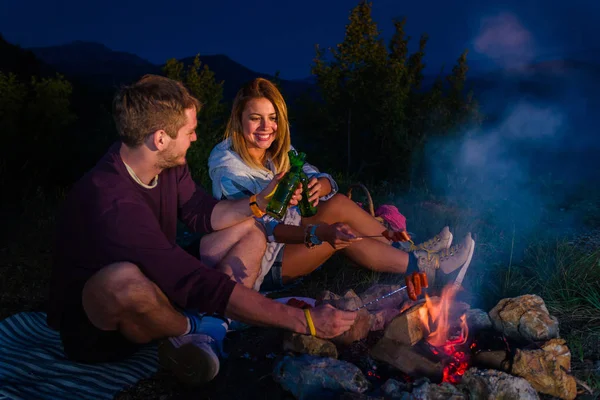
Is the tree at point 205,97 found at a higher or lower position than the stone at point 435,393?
higher

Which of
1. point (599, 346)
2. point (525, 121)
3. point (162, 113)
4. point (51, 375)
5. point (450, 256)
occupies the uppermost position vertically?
point (525, 121)

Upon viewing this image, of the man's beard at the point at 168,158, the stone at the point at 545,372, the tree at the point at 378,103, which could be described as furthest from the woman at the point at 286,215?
the tree at the point at 378,103

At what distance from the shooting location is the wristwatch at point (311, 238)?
3168 mm

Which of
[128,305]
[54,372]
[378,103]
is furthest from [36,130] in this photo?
[128,305]

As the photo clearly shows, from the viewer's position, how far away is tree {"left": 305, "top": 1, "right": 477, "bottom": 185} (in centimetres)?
716

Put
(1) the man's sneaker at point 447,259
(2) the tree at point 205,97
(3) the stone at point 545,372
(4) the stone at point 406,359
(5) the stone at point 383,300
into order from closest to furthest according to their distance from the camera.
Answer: (3) the stone at point 545,372
(4) the stone at point 406,359
(5) the stone at point 383,300
(1) the man's sneaker at point 447,259
(2) the tree at point 205,97

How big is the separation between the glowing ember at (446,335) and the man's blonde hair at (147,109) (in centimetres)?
159

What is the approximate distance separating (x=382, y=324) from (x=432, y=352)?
500 mm

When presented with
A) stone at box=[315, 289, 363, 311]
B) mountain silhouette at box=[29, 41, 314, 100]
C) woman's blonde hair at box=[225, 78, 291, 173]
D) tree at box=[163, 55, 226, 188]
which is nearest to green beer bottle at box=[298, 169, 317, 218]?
woman's blonde hair at box=[225, 78, 291, 173]

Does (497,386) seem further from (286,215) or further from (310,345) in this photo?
(286,215)

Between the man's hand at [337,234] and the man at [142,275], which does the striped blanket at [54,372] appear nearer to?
the man at [142,275]

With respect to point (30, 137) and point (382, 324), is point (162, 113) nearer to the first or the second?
point (382, 324)

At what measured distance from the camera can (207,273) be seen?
2.46m

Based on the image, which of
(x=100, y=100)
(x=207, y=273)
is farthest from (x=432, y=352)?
(x=100, y=100)
